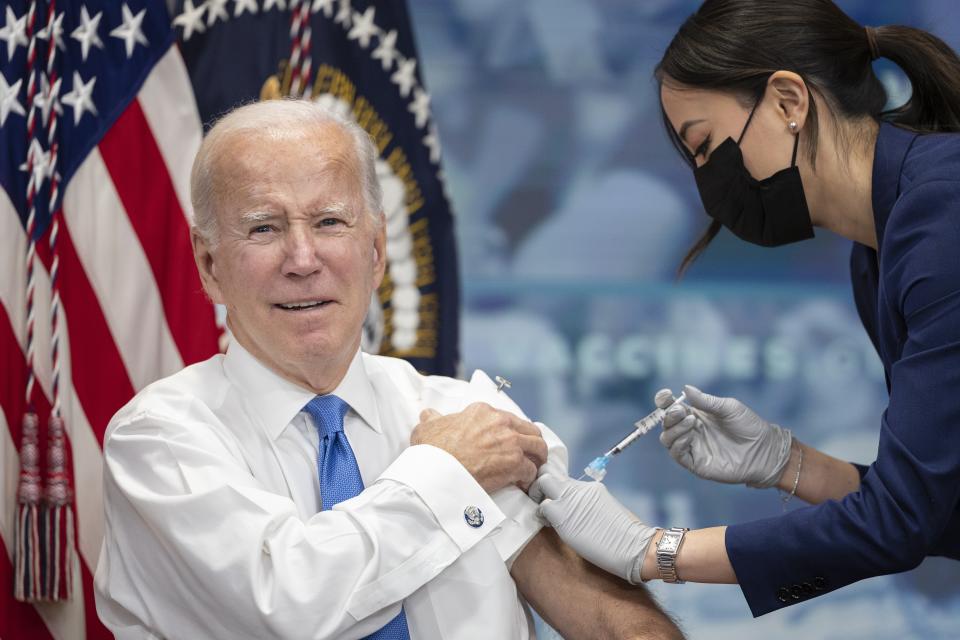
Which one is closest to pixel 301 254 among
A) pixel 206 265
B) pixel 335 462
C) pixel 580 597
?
pixel 206 265

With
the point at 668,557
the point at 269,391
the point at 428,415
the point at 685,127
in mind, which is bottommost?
the point at 668,557

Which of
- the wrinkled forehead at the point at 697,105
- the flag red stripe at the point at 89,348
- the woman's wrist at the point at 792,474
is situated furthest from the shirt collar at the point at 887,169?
the flag red stripe at the point at 89,348

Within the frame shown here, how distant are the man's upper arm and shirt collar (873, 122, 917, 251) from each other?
2.73 ft

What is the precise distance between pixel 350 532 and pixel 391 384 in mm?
540

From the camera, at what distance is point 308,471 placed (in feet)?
6.98

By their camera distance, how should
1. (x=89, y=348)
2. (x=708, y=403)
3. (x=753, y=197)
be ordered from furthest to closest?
(x=89, y=348)
(x=708, y=403)
(x=753, y=197)

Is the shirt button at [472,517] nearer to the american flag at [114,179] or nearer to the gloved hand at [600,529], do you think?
the gloved hand at [600,529]

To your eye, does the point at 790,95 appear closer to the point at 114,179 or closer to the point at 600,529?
the point at 600,529

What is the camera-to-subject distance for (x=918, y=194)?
6.43 feet

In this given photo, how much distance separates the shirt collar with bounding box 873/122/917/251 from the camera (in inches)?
81.7

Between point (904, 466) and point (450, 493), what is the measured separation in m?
0.78

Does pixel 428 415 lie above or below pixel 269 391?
below

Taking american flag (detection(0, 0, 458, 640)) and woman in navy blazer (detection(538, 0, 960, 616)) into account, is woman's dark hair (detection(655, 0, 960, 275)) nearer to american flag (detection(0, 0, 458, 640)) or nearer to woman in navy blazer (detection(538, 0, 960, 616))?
woman in navy blazer (detection(538, 0, 960, 616))

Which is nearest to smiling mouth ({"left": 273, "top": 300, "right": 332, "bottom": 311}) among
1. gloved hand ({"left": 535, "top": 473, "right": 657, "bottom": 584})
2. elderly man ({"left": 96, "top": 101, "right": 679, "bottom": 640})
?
elderly man ({"left": 96, "top": 101, "right": 679, "bottom": 640})
